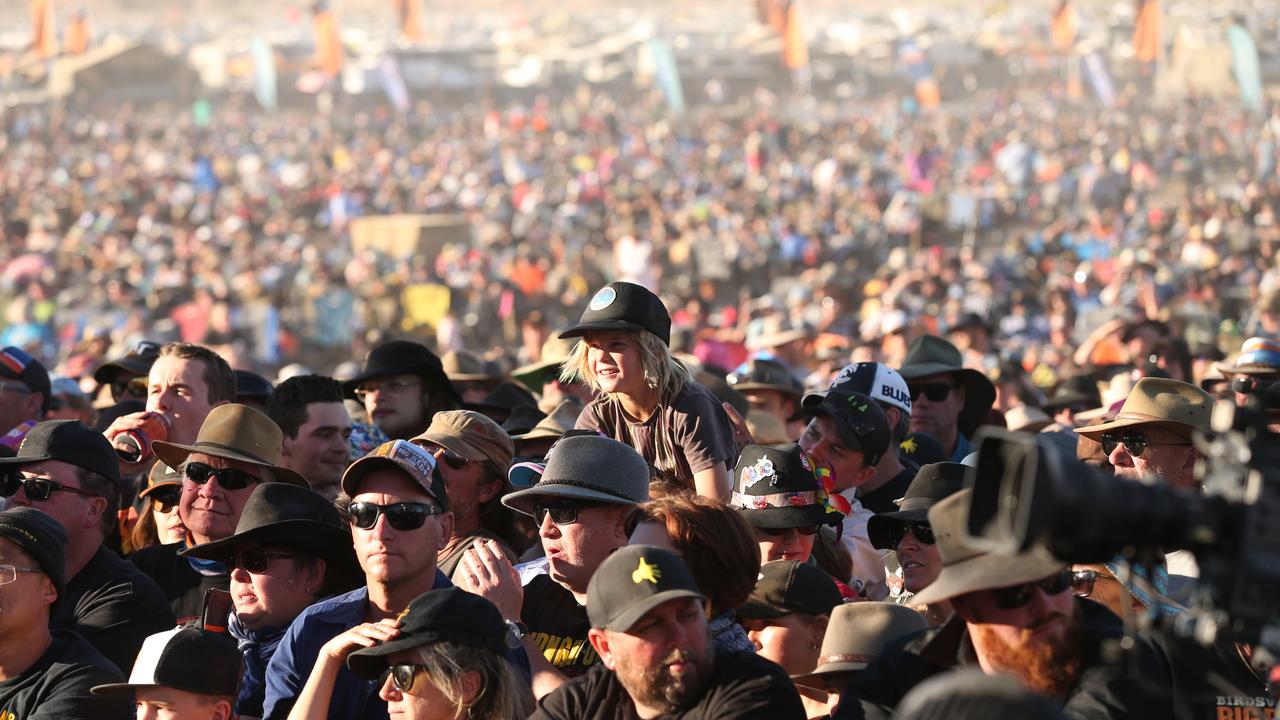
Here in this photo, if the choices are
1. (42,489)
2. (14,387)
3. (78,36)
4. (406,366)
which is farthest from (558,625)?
(78,36)

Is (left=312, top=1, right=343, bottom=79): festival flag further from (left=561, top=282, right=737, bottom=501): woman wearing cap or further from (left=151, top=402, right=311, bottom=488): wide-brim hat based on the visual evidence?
(left=561, top=282, right=737, bottom=501): woman wearing cap

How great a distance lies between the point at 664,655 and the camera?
391 cm

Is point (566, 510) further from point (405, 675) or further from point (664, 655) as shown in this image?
point (664, 655)

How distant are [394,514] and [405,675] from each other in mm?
817

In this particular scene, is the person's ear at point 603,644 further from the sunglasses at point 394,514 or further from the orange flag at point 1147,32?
the orange flag at point 1147,32

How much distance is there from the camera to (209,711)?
188 inches

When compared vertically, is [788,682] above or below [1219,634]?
below

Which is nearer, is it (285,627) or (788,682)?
(788,682)

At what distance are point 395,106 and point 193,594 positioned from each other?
49481 millimetres

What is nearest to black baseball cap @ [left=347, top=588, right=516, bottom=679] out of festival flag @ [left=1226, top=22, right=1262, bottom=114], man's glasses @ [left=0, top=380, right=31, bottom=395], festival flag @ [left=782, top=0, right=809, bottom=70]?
man's glasses @ [left=0, top=380, right=31, bottom=395]

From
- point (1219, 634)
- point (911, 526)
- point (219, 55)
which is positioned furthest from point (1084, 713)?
point (219, 55)

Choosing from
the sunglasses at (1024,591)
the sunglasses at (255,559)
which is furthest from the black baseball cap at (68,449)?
the sunglasses at (1024,591)

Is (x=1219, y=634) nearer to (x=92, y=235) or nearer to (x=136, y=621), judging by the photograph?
(x=136, y=621)

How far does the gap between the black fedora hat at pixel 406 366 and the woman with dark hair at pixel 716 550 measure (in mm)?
3183
